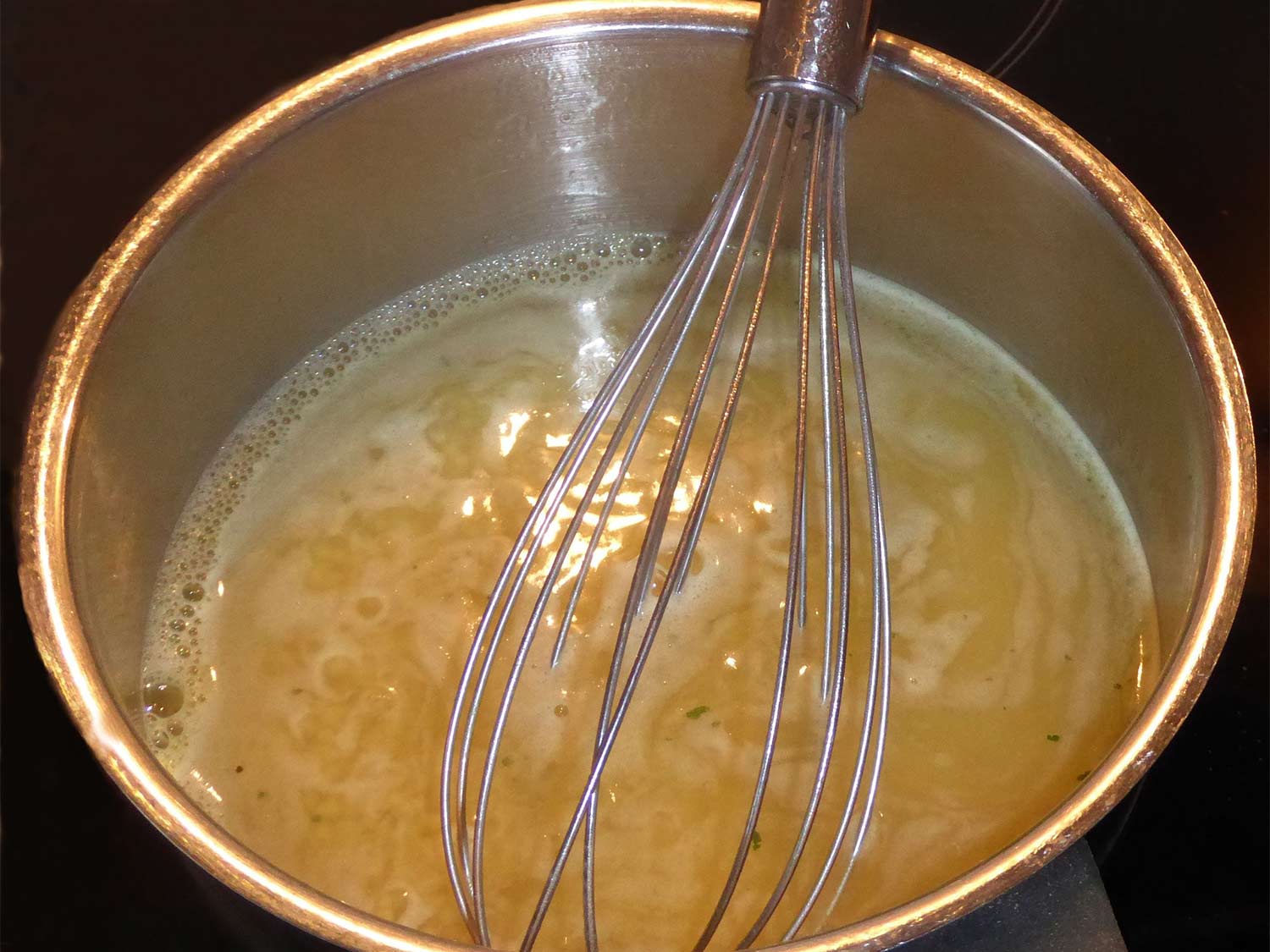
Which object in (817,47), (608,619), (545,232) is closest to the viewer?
(817,47)

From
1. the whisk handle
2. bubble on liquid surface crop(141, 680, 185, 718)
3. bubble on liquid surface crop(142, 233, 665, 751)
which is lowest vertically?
bubble on liquid surface crop(141, 680, 185, 718)

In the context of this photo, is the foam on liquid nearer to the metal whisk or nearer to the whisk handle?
the metal whisk

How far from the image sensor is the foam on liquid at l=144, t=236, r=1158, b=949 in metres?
0.63

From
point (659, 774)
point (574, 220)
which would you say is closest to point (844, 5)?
point (574, 220)

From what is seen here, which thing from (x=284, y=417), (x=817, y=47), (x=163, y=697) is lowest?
(x=163, y=697)

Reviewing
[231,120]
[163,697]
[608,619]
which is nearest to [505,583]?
[608,619]

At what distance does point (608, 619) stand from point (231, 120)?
0.40 metres

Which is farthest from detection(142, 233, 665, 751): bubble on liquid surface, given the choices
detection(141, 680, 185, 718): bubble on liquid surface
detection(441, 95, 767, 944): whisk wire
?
detection(441, 95, 767, 944): whisk wire

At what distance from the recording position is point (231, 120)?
769 millimetres

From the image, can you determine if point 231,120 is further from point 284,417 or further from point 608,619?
point 608,619

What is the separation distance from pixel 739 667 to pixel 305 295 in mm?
345

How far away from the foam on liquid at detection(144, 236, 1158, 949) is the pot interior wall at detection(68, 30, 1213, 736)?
32mm

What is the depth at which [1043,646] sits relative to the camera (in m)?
0.68

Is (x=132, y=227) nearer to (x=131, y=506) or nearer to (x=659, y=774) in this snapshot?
(x=131, y=506)
